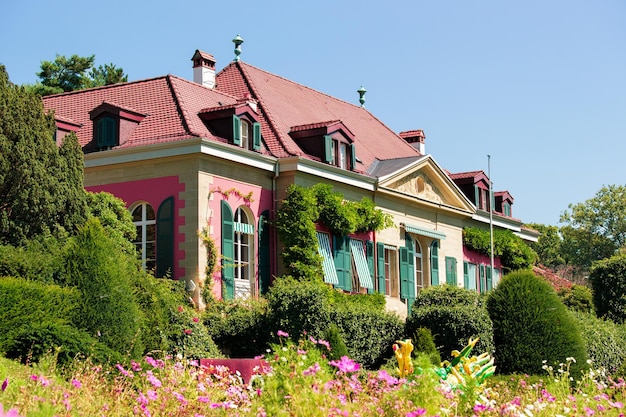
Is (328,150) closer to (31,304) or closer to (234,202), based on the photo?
(234,202)

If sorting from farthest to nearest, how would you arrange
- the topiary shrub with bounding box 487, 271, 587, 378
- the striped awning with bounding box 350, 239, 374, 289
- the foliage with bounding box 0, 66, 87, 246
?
the striped awning with bounding box 350, 239, 374, 289 → the topiary shrub with bounding box 487, 271, 587, 378 → the foliage with bounding box 0, 66, 87, 246

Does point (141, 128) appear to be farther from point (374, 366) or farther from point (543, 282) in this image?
point (543, 282)

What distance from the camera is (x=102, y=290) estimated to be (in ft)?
51.9

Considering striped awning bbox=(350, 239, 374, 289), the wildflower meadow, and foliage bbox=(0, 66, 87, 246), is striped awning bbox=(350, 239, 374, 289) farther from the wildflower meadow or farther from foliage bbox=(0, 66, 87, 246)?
the wildflower meadow

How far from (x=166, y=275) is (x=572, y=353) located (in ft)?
30.9

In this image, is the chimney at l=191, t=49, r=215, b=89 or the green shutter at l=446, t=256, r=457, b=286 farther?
the green shutter at l=446, t=256, r=457, b=286

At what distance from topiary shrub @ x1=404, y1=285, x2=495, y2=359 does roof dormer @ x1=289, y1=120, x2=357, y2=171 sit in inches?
240

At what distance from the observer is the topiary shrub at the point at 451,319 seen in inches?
794

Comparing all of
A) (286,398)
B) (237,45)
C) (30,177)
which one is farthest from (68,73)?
(286,398)

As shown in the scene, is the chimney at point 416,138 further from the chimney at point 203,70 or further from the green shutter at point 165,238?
the green shutter at point 165,238

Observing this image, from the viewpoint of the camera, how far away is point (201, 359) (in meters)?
18.0

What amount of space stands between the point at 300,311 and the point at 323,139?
7464 millimetres

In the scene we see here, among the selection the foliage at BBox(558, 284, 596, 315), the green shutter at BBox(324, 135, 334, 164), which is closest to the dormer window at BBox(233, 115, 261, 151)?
the green shutter at BBox(324, 135, 334, 164)

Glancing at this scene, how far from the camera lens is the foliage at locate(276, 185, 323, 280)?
25000 millimetres
